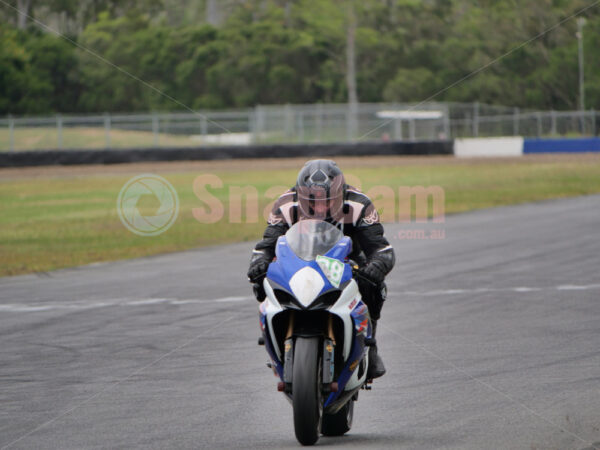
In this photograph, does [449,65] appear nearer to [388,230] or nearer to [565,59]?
[565,59]

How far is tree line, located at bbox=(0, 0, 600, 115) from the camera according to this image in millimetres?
68812

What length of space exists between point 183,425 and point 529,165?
33.4 metres

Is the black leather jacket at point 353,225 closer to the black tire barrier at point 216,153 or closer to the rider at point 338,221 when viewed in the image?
the rider at point 338,221

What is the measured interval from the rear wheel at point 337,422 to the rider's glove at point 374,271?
744 millimetres

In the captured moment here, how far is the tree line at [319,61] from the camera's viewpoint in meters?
68.8

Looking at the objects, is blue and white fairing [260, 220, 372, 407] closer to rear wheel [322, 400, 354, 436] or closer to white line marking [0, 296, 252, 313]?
rear wheel [322, 400, 354, 436]

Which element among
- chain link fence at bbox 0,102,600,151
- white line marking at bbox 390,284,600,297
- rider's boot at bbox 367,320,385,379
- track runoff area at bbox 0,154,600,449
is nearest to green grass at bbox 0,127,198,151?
chain link fence at bbox 0,102,600,151

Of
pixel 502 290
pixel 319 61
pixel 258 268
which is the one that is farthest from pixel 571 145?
pixel 258 268

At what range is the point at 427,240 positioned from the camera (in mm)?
16422

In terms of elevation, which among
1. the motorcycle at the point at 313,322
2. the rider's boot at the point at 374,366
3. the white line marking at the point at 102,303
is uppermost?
the motorcycle at the point at 313,322

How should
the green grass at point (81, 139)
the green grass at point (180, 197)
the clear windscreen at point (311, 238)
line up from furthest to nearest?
the green grass at point (81, 139) → the green grass at point (180, 197) → the clear windscreen at point (311, 238)

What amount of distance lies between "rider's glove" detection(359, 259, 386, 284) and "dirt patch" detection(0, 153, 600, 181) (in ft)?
107

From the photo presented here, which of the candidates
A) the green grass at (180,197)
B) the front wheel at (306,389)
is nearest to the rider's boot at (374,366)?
the front wheel at (306,389)

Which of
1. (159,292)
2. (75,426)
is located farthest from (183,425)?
(159,292)
